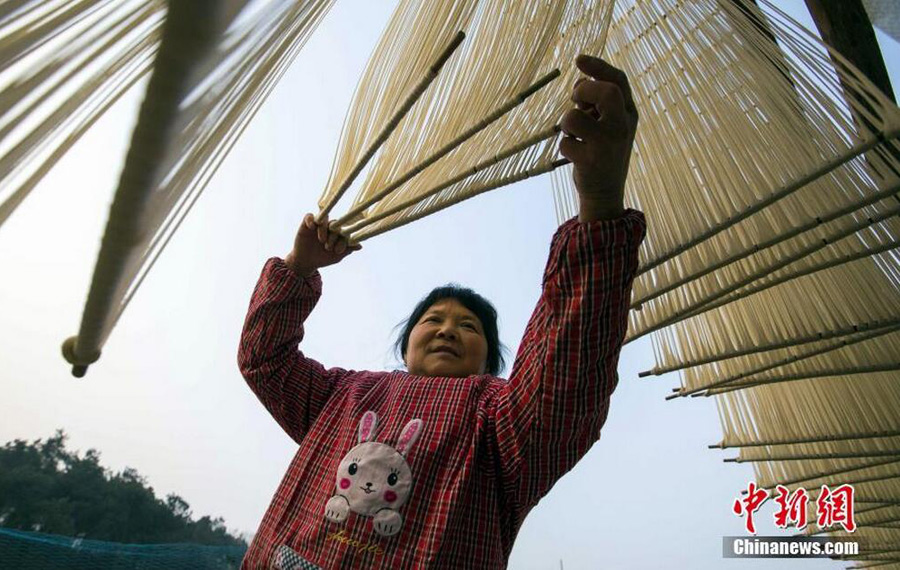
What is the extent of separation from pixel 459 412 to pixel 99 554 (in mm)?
2191

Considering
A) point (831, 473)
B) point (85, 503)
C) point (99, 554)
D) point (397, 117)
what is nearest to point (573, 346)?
point (397, 117)

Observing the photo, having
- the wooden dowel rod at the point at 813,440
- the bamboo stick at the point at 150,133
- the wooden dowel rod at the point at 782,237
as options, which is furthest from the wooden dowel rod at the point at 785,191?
the wooden dowel rod at the point at 813,440

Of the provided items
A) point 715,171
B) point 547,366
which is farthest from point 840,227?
point 547,366

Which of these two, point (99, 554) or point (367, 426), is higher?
point (367, 426)

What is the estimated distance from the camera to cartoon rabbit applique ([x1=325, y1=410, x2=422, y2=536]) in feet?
1.84

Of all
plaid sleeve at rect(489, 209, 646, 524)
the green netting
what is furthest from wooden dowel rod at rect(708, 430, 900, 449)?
the green netting

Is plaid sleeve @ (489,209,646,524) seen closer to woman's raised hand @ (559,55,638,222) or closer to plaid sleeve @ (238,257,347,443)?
woman's raised hand @ (559,55,638,222)

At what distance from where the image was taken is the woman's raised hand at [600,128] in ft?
1.57

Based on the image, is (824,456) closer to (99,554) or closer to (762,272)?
(762,272)

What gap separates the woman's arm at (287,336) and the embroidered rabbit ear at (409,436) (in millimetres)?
191

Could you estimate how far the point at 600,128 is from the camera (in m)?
0.48

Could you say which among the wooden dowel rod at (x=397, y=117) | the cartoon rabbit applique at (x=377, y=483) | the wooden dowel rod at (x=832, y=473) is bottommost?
the cartoon rabbit applique at (x=377, y=483)

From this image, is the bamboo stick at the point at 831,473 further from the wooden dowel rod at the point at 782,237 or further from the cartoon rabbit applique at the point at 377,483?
the cartoon rabbit applique at the point at 377,483

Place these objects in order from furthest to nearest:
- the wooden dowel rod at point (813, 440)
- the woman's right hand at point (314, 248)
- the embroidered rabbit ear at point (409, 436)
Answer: the wooden dowel rod at point (813, 440), the woman's right hand at point (314, 248), the embroidered rabbit ear at point (409, 436)
